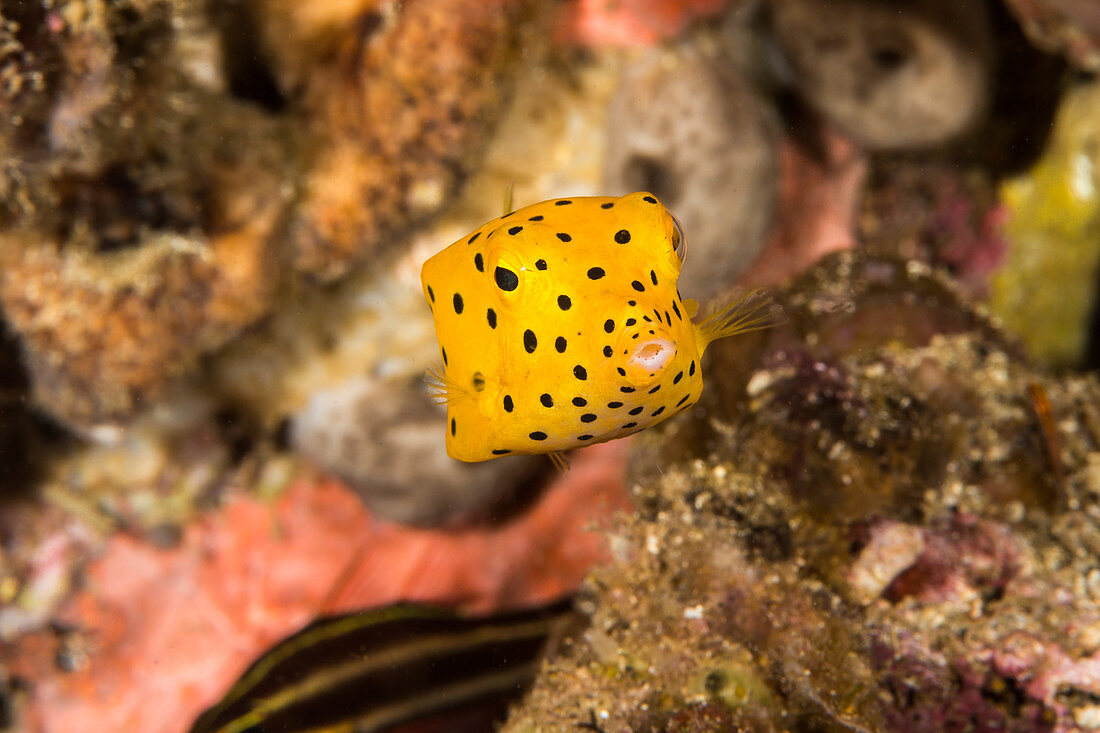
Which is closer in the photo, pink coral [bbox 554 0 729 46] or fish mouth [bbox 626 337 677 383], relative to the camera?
fish mouth [bbox 626 337 677 383]

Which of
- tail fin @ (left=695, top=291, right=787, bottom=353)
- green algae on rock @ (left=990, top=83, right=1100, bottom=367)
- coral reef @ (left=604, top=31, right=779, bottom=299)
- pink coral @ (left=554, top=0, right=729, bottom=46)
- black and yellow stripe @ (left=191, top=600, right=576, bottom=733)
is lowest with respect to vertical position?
black and yellow stripe @ (left=191, top=600, right=576, bottom=733)

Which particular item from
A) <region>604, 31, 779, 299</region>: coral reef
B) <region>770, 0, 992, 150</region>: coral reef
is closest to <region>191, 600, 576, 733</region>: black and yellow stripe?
<region>604, 31, 779, 299</region>: coral reef

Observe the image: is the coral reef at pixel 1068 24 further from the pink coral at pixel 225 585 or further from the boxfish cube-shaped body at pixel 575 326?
the pink coral at pixel 225 585

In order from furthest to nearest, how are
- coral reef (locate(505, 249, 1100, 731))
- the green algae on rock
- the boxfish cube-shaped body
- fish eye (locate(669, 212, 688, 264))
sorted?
1. the green algae on rock
2. coral reef (locate(505, 249, 1100, 731))
3. fish eye (locate(669, 212, 688, 264))
4. the boxfish cube-shaped body

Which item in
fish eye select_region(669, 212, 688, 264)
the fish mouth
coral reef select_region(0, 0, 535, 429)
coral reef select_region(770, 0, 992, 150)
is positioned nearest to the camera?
the fish mouth

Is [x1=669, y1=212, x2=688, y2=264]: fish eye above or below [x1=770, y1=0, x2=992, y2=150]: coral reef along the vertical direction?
above

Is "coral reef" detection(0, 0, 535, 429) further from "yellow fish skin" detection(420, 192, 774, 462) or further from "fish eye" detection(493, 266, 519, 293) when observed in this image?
"fish eye" detection(493, 266, 519, 293)

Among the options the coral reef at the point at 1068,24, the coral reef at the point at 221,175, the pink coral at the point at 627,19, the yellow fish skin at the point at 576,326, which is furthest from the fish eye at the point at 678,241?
the pink coral at the point at 627,19

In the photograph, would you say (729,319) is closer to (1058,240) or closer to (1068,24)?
(1068,24)

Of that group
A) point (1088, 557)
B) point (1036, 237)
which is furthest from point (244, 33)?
point (1036, 237)
